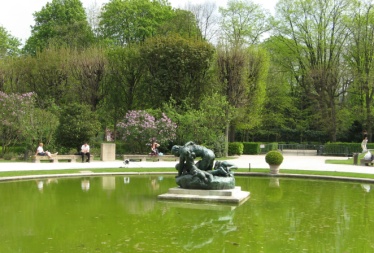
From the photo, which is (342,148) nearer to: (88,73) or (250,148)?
(250,148)

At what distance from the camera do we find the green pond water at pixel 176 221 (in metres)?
8.78

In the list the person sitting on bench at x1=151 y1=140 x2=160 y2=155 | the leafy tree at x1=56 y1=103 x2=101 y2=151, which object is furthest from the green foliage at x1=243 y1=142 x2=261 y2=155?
the leafy tree at x1=56 y1=103 x2=101 y2=151

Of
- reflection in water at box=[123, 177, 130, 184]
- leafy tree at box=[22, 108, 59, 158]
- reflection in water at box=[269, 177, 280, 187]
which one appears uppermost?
leafy tree at box=[22, 108, 59, 158]

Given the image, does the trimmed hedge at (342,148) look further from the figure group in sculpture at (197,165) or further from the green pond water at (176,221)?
the figure group in sculpture at (197,165)

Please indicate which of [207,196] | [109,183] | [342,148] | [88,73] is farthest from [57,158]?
[342,148]

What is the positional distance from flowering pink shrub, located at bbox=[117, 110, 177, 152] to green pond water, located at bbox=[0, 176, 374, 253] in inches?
674

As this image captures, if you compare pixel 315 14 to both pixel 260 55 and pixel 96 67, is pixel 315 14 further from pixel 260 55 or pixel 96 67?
pixel 96 67

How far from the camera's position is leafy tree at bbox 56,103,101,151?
32.7 metres

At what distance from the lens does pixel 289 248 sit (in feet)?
28.3

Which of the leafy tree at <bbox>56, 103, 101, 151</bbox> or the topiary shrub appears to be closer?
the topiary shrub

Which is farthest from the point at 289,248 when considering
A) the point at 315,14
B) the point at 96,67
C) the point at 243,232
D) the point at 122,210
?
the point at 315,14

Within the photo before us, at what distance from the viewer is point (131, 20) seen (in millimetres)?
50594

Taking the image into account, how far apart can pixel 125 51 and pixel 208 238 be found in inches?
1341

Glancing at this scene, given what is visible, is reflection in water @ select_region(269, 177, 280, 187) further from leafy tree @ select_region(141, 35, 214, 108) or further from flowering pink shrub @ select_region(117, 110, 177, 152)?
leafy tree @ select_region(141, 35, 214, 108)
